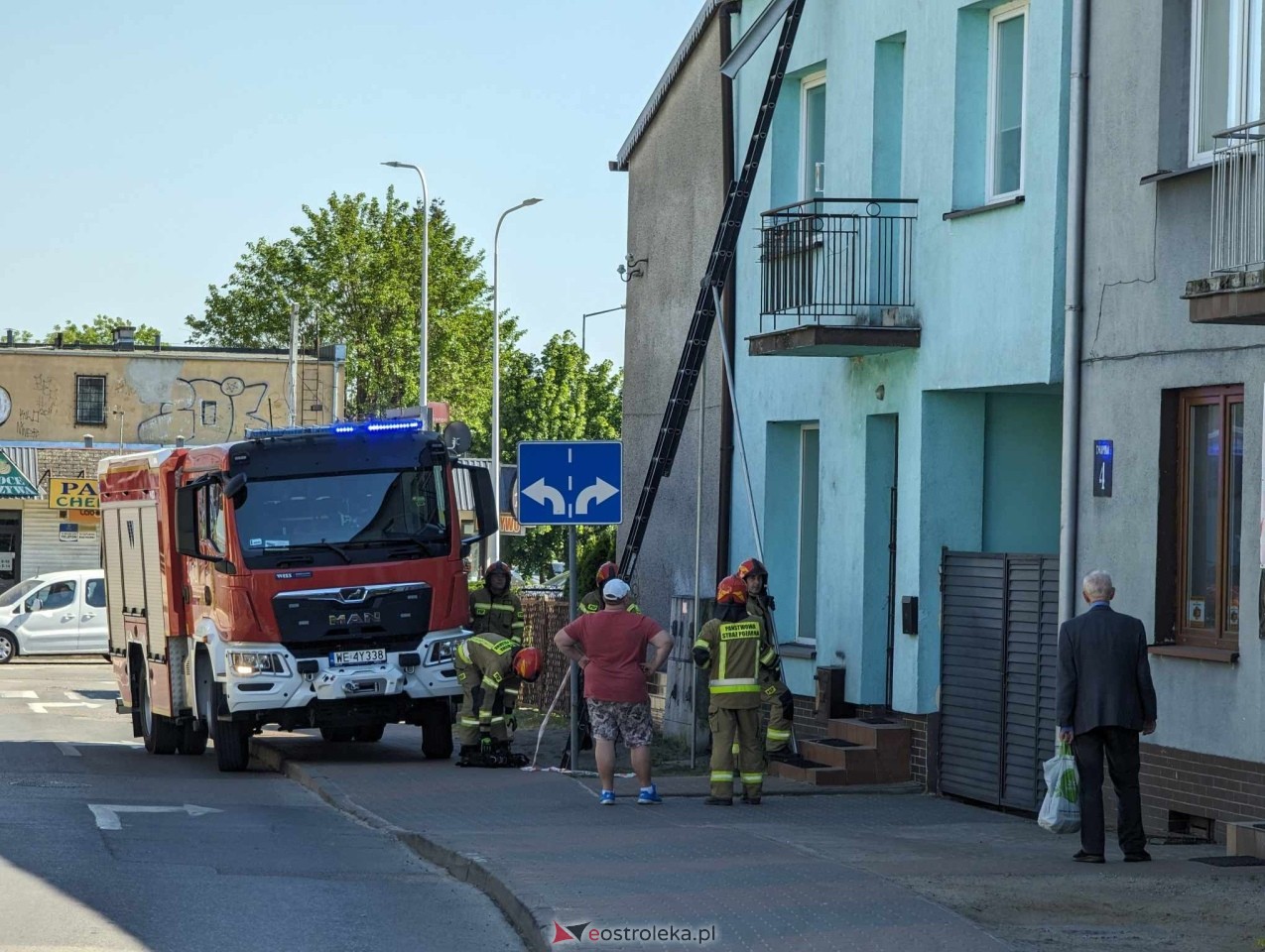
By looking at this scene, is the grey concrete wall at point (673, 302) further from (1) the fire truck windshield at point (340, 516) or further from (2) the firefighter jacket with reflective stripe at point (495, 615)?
(1) the fire truck windshield at point (340, 516)

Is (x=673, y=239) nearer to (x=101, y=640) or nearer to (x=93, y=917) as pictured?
(x=93, y=917)

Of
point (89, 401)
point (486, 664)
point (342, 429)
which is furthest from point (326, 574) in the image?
point (89, 401)

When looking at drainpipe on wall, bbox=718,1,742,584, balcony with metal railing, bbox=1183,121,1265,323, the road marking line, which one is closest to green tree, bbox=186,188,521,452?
the road marking line

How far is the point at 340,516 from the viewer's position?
688 inches

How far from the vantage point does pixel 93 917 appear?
923 centimetres

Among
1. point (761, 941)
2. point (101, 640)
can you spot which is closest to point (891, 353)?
point (761, 941)

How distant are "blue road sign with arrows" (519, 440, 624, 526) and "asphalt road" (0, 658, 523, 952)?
280 centimetres

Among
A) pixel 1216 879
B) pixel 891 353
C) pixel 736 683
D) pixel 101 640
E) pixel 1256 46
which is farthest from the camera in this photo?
pixel 101 640

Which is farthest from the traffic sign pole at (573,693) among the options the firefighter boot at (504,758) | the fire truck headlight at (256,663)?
the fire truck headlight at (256,663)

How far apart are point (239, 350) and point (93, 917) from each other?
4685 centimetres

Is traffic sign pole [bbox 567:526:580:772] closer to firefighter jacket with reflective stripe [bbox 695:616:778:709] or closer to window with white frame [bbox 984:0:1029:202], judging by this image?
firefighter jacket with reflective stripe [bbox 695:616:778:709]

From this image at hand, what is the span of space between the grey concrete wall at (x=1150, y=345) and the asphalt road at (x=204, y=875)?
15.0ft

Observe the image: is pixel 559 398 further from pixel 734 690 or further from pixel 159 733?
pixel 734 690

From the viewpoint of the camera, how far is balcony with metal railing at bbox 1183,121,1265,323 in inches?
396
